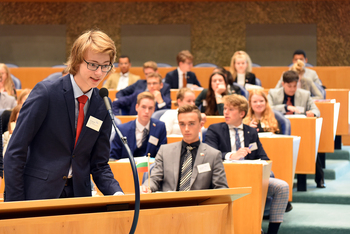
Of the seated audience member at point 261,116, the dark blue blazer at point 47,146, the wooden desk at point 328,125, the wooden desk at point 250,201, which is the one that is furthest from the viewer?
the wooden desk at point 328,125

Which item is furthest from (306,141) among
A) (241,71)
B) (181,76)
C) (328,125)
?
(181,76)

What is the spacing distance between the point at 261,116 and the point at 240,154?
3.82 ft

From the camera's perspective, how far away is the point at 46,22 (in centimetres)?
978

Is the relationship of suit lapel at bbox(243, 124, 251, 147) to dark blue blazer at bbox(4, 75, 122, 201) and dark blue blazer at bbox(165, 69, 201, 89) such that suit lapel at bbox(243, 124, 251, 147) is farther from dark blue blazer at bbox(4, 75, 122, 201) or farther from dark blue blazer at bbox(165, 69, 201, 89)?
dark blue blazer at bbox(165, 69, 201, 89)

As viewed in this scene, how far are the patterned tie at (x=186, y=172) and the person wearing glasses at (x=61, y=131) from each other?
3.88ft

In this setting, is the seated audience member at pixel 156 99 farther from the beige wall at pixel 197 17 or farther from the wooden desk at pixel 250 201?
the beige wall at pixel 197 17

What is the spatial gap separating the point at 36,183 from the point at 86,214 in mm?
339

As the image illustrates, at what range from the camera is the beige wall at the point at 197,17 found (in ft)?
31.0

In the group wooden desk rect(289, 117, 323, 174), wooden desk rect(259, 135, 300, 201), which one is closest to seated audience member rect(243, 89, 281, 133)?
wooden desk rect(289, 117, 323, 174)

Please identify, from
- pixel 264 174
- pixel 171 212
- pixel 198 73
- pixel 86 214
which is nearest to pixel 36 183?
pixel 86 214

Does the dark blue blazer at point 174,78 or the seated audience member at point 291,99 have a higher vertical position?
the dark blue blazer at point 174,78

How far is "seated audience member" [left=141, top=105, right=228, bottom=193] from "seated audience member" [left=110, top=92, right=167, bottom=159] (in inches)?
32.4

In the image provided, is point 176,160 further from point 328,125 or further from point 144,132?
point 328,125

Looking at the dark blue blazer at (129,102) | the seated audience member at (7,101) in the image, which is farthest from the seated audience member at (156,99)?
the seated audience member at (7,101)
